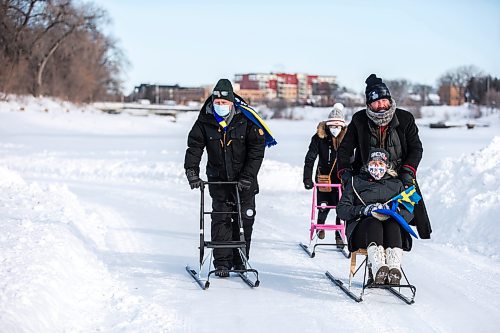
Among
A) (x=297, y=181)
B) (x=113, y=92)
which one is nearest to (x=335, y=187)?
(x=297, y=181)

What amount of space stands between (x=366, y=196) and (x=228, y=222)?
191cm

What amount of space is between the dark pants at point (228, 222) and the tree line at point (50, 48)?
52.4m

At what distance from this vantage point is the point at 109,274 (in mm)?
7938

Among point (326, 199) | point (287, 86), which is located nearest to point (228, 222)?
point (326, 199)

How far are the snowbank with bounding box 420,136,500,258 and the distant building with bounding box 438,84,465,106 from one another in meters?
117

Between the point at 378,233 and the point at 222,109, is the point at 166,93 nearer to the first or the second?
the point at 222,109

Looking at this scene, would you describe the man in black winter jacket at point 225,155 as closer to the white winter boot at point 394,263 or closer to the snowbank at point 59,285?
the snowbank at point 59,285

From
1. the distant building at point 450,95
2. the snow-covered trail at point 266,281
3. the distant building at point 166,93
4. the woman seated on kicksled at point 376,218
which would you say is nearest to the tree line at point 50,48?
the snow-covered trail at point 266,281

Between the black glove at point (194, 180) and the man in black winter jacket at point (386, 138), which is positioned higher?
the man in black winter jacket at point (386, 138)

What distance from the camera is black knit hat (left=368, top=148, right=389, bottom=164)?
6824 mm

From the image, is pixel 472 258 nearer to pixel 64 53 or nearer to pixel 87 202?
pixel 87 202

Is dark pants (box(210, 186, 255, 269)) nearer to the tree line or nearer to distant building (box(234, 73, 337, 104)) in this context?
the tree line

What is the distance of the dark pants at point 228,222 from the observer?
7980mm

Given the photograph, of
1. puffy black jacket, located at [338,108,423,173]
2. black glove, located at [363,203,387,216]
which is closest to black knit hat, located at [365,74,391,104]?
puffy black jacket, located at [338,108,423,173]
